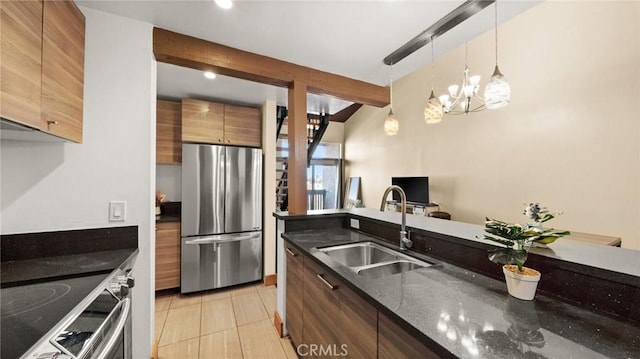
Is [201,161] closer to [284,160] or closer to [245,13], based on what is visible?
[284,160]

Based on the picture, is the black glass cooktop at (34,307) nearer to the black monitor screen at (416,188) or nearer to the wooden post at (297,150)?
the wooden post at (297,150)

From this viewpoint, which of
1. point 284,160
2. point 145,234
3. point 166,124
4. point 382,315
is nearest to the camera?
point 382,315

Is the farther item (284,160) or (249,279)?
(284,160)

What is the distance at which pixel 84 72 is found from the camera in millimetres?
1467

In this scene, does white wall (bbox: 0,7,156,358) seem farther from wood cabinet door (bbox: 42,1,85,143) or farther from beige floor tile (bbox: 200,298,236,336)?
beige floor tile (bbox: 200,298,236,336)

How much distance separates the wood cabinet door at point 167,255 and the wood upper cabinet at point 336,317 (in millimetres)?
2014

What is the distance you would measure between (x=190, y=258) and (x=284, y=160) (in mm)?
2046

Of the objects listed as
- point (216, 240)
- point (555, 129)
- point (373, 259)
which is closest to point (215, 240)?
point (216, 240)

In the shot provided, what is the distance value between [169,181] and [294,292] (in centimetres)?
262

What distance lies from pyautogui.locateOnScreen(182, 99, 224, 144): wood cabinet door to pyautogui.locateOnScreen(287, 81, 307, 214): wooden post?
1276 mm

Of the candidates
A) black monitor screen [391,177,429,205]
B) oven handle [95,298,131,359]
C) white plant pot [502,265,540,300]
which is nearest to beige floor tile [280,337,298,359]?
oven handle [95,298,131,359]

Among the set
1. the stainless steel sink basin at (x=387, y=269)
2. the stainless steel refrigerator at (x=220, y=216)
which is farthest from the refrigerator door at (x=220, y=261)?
the stainless steel sink basin at (x=387, y=269)

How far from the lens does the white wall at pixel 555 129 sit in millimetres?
2355

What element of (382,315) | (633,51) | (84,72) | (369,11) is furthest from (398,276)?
(633,51)
